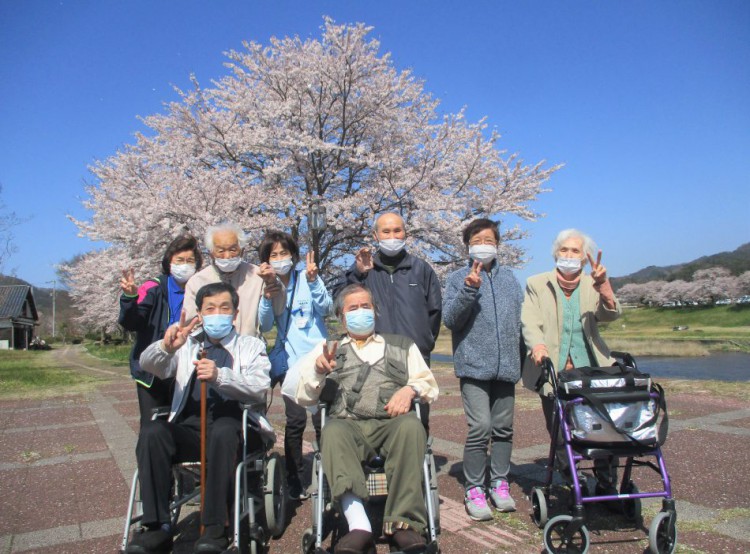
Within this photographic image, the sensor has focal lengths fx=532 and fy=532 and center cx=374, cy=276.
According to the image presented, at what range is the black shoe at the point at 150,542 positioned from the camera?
2.47m

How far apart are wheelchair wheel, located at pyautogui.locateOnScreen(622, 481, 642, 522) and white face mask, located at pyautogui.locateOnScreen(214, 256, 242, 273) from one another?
2725 millimetres

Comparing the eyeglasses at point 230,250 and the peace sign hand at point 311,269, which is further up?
the eyeglasses at point 230,250

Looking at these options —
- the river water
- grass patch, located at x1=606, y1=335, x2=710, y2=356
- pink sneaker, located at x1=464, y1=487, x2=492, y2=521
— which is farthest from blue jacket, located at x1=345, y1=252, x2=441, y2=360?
grass patch, located at x1=606, y1=335, x2=710, y2=356

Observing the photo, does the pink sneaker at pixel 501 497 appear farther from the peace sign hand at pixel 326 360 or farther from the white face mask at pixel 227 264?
the white face mask at pixel 227 264

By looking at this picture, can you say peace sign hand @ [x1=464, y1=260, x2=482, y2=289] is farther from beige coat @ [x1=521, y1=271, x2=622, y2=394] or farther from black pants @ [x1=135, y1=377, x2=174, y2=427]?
black pants @ [x1=135, y1=377, x2=174, y2=427]

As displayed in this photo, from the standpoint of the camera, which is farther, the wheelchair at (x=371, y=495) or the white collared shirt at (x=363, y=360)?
the white collared shirt at (x=363, y=360)

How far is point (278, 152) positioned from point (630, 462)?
1294cm

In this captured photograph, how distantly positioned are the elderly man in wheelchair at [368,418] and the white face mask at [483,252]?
29.9 inches

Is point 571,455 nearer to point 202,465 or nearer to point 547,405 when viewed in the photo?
point 547,405

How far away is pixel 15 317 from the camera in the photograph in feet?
162

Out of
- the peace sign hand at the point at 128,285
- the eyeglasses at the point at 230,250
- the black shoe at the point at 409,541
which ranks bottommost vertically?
the black shoe at the point at 409,541

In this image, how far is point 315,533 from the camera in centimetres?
248

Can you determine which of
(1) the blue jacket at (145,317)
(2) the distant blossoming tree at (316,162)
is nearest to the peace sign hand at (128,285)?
(1) the blue jacket at (145,317)

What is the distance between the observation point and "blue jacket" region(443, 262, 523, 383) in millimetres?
3318
